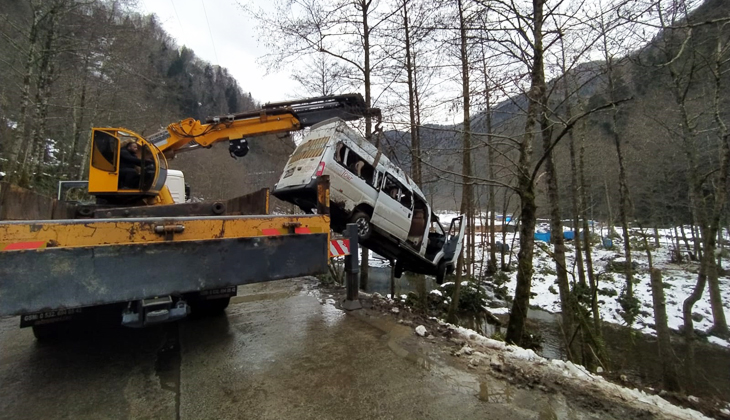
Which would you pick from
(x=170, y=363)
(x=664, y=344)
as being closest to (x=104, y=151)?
(x=170, y=363)

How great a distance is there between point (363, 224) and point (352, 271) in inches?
112

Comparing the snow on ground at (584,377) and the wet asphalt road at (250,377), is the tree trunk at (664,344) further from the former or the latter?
the wet asphalt road at (250,377)

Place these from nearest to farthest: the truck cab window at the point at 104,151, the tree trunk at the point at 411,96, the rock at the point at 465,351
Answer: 1. the rock at the point at 465,351
2. the truck cab window at the point at 104,151
3. the tree trunk at the point at 411,96

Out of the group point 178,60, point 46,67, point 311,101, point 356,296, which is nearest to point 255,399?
point 356,296

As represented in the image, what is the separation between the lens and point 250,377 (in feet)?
10.4

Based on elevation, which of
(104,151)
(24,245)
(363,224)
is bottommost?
(24,245)

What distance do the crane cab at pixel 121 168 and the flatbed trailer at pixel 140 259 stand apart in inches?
49.8

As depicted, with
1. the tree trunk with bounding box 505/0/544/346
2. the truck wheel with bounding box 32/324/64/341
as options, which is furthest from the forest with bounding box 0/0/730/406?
the truck wheel with bounding box 32/324/64/341

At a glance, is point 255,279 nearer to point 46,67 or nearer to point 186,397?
point 186,397

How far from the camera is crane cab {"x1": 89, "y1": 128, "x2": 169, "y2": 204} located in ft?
14.4

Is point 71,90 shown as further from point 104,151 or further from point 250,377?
point 250,377

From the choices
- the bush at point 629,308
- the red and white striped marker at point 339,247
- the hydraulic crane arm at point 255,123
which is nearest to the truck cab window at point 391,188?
the hydraulic crane arm at point 255,123

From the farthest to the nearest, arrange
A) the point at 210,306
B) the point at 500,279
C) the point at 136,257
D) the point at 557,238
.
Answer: the point at 500,279, the point at 557,238, the point at 210,306, the point at 136,257

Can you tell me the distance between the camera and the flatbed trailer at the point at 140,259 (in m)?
2.33
